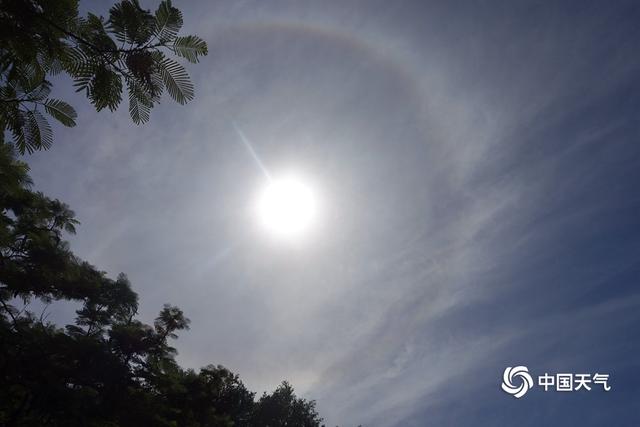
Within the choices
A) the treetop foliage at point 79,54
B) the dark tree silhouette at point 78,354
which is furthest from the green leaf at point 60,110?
the dark tree silhouette at point 78,354

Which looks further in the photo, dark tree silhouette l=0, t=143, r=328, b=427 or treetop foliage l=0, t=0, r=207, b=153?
dark tree silhouette l=0, t=143, r=328, b=427

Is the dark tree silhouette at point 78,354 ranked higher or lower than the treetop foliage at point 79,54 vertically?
higher

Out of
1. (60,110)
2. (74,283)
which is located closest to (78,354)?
(74,283)

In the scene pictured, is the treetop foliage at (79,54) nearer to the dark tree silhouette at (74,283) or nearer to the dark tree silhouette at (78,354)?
the dark tree silhouette at (74,283)

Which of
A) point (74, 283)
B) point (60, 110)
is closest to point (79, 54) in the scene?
point (60, 110)

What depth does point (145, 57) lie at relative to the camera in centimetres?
305

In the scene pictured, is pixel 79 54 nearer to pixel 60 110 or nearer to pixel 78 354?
pixel 60 110

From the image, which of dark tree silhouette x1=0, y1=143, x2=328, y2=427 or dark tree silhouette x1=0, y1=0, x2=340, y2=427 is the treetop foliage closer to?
dark tree silhouette x1=0, y1=0, x2=340, y2=427

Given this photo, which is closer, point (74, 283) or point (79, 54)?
point (79, 54)

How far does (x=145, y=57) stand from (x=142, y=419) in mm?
16574

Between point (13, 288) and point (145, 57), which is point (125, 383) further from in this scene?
point (145, 57)

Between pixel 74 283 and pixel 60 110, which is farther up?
pixel 74 283

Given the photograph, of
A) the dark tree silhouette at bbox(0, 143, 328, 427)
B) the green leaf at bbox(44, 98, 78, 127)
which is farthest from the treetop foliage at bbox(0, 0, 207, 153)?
the dark tree silhouette at bbox(0, 143, 328, 427)

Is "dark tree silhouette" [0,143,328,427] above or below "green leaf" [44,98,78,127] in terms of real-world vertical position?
above
